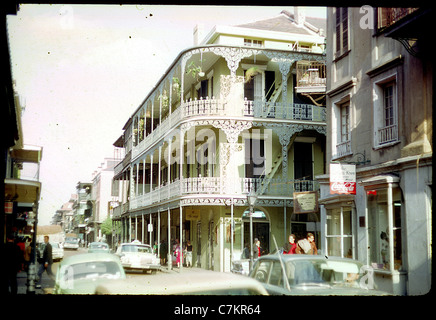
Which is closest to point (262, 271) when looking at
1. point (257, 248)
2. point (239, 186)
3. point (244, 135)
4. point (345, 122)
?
point (345, 122)

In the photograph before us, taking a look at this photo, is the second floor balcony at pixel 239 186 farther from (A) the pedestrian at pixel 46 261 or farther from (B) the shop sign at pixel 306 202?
(A) the pedestrian at pixel 46 261

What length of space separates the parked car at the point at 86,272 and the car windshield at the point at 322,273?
2.21m

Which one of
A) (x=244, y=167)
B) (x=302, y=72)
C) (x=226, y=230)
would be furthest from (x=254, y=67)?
(x=226, y=230)

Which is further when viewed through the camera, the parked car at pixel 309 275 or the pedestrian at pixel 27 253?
the parked car at pixel 309 275

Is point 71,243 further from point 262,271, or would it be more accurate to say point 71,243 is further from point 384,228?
Answer: point 384,228

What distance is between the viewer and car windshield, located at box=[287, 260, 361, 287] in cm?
666

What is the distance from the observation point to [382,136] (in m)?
11.0

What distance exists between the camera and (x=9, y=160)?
648 cm

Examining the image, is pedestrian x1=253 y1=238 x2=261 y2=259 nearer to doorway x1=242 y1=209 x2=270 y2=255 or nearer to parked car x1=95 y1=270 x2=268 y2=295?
doorway x1=242 y1=209 x2=270 y2=255

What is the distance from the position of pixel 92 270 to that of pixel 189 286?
81.6 inches

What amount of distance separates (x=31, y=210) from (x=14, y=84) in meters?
1.60

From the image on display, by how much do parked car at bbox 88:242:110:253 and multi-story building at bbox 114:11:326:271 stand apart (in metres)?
8.61

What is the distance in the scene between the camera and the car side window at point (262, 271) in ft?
23.4

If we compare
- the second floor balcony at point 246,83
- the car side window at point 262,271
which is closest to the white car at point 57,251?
the car side window at point 262,271
